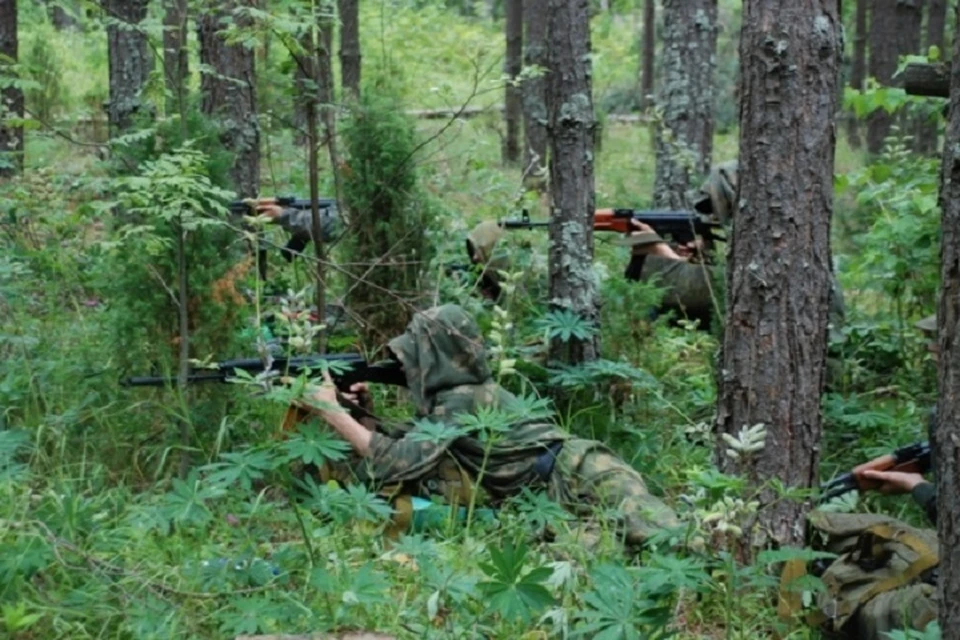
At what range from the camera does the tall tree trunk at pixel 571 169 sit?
5902 millimetres

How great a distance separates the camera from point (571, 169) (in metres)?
6.08

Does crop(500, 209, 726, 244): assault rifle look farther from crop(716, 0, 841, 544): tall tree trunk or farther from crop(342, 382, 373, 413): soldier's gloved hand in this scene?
crop(716, 0, 841, 544): tall tree trunk

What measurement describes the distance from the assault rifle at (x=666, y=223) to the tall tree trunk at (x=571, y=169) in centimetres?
143

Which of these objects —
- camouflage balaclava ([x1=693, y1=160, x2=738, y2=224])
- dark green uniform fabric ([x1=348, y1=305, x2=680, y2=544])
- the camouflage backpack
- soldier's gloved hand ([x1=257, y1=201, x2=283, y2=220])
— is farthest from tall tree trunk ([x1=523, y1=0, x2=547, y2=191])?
the camouflage backpack

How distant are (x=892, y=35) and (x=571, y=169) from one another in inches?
324

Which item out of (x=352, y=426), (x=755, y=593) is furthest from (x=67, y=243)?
(x=755, y=593)

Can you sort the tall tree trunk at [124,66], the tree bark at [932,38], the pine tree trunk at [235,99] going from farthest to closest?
the tree bark at [932,38] < the tall tree trunk at [124,66] < the pine tree trunk at [235,99]

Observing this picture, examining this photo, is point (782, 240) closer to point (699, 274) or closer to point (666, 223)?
point (699, 274)

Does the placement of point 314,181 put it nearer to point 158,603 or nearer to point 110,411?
point 110,411

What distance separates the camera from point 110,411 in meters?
5.31

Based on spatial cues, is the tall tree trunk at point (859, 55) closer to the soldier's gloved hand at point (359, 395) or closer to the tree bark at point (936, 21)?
the tree bark at point (936, 21)

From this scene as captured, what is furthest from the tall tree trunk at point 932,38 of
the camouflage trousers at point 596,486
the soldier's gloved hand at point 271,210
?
the camouflage trousers at point 596,486

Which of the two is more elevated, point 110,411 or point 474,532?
point 110,411

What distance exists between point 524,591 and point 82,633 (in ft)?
4.76
